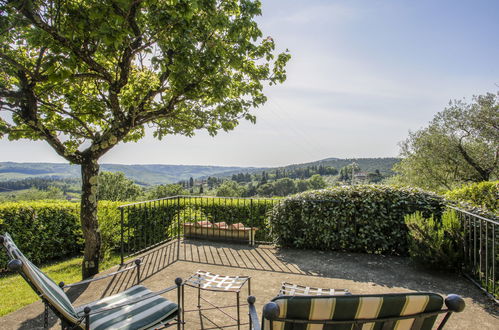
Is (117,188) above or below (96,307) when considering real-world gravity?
below

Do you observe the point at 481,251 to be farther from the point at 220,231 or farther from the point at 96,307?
the point at 220,231

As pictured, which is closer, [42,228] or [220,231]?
[220,231]

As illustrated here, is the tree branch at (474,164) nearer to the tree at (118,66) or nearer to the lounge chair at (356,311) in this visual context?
the tree at (118,66)

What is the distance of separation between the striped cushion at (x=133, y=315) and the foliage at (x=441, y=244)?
4.13m

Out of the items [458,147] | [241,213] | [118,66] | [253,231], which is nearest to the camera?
[118,66]

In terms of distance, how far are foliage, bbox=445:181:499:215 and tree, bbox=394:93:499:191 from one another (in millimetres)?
11920

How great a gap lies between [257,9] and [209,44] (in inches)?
46.0

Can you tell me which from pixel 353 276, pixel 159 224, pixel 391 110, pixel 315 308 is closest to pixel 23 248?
pixel 159 224

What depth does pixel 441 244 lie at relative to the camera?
4.25 metres

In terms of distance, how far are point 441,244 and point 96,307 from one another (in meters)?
4.84

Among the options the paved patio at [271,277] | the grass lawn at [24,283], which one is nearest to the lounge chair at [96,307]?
the paved patio at [271,277]

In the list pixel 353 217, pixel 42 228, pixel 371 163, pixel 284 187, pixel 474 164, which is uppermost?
pixel 371 163

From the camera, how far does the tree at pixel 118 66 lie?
10.9ft

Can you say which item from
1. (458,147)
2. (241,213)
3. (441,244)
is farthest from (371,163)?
(441,244)
